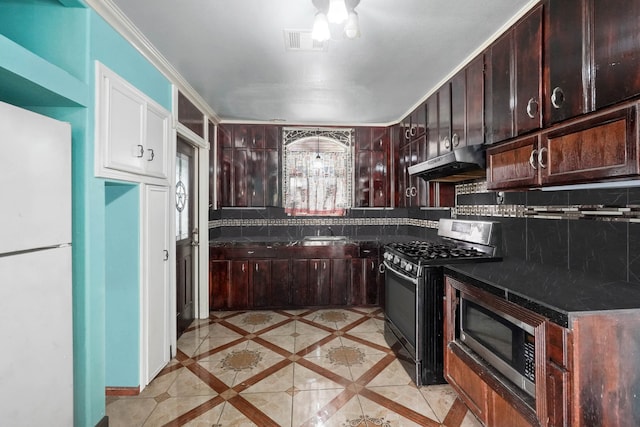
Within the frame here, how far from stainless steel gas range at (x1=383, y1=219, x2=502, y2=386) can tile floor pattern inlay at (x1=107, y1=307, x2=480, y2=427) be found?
19 cm

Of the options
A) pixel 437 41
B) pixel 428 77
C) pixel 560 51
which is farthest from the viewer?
pixel 428 77

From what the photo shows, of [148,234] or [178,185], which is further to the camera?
[178,185]

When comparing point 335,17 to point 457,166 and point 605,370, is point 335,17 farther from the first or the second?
point 605,370

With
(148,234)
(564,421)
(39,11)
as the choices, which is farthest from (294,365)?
(39,11)

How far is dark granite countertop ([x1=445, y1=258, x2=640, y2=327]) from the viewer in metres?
1.20

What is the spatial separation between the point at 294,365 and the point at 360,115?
289cm

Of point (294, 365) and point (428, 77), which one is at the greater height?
point (428, 77)

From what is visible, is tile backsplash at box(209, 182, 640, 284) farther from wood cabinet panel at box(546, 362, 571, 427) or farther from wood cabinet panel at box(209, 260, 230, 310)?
wood cabinet panel at box(546, 362, 571, 427)

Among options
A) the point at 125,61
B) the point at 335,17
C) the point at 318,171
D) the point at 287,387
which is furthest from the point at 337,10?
the point at 318,171

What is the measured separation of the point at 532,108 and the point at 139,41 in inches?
98.8

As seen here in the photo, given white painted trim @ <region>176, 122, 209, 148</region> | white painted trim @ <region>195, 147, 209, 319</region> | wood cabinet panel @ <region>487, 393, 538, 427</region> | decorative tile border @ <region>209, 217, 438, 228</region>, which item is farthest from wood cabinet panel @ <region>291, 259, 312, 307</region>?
wood cabinet panel @ <region>487, 393, 538, 427</region>

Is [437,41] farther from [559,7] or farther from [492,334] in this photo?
[492,334]

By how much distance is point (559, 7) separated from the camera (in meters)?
1.51

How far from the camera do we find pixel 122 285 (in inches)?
82.0
